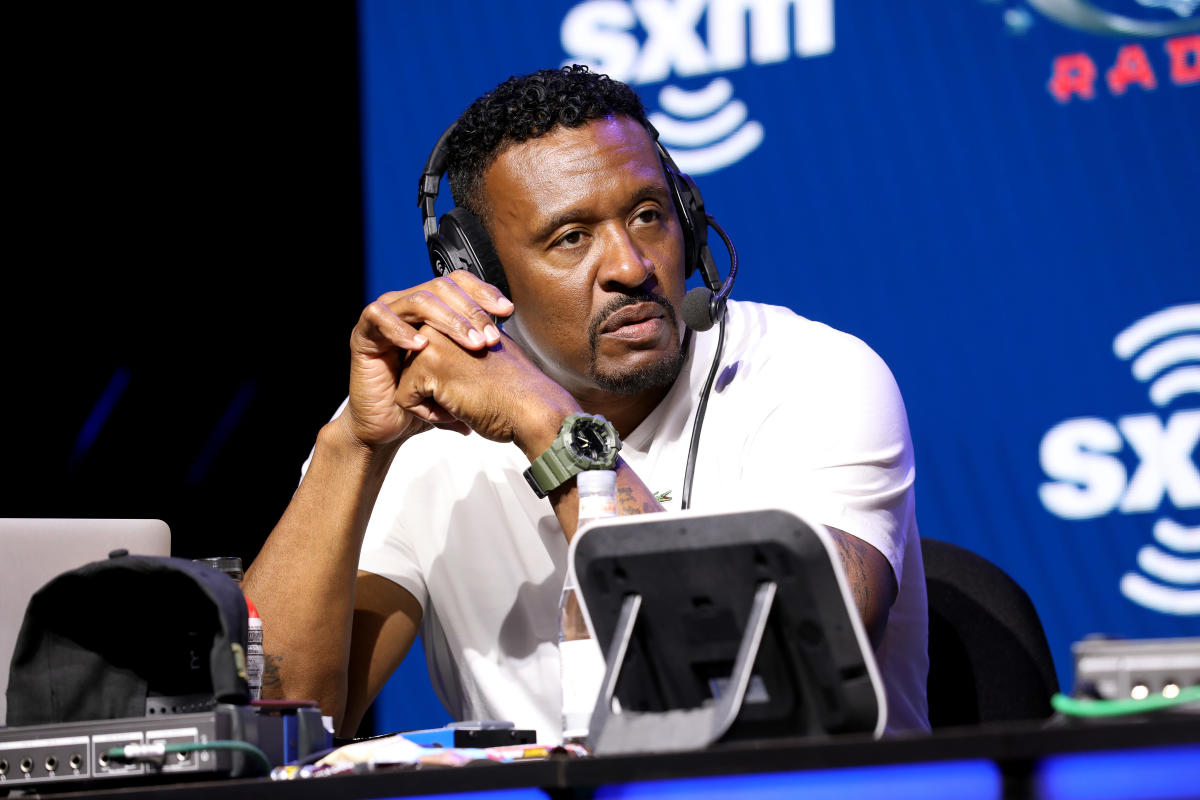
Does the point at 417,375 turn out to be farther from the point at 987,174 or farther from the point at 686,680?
the point at 987,174

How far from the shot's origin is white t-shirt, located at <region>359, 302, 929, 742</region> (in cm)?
148

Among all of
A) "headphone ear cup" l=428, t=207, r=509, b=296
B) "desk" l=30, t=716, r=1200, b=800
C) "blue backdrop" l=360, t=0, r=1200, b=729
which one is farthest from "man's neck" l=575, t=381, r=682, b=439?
"desk" l=30, t=716, r=1200, b=800

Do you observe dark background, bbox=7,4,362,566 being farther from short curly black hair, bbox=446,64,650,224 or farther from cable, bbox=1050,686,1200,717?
cable, bbox=1050,686,1200,717

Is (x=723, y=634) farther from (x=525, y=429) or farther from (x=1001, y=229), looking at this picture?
(x=1001, y=229)

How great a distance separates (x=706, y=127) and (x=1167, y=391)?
3.32 ft

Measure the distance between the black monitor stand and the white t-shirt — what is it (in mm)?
578

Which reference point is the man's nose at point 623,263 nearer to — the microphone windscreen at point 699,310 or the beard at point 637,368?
the beard at point 637,368

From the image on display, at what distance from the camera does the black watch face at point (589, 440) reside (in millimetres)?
1274

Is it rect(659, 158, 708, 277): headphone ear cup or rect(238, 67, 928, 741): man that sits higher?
rect(659, 158, 708, 277): headphone ear cup

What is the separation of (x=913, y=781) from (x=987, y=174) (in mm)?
1834

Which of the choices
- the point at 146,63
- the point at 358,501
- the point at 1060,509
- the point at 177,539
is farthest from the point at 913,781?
the point at 146,63

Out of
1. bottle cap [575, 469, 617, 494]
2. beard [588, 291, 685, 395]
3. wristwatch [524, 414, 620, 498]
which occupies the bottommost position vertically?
bottle cap [575, 469, 617, 494]

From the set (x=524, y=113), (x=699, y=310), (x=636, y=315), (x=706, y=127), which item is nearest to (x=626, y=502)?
(x=699, y=310)

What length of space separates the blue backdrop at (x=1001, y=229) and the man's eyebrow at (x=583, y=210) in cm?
78
